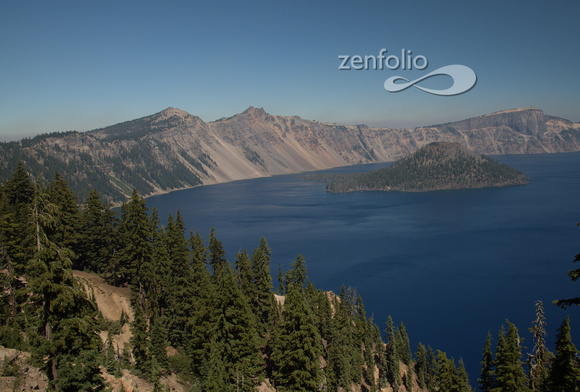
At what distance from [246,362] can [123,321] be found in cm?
2123

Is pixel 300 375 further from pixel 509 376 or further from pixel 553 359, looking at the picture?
pixel 509 376

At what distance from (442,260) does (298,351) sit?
99.0 m

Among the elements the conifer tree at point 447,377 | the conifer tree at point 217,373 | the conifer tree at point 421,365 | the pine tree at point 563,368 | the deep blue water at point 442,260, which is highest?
the pine tree at point 563,368

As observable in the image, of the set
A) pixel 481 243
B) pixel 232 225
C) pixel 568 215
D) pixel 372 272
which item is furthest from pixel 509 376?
pixel 568 215

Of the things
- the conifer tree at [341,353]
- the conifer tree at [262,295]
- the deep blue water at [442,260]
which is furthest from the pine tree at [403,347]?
the conifer tree at [262,295]

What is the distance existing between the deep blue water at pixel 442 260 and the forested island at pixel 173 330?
49.4 feet

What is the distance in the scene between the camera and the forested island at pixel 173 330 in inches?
730

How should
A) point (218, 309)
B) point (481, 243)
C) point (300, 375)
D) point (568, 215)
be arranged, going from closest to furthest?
point (300, 375)
point (218, 309)
point (481, 243)
point (568, 215)

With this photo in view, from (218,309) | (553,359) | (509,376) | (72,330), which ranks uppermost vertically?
(72,330)

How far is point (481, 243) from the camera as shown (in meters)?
132

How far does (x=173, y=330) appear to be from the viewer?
43375mm

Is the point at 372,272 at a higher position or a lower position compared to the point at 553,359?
lower

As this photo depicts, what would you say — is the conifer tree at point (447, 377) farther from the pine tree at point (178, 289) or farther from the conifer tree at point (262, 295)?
the pine tree at point (178, 289)

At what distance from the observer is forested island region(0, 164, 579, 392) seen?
1853cm
